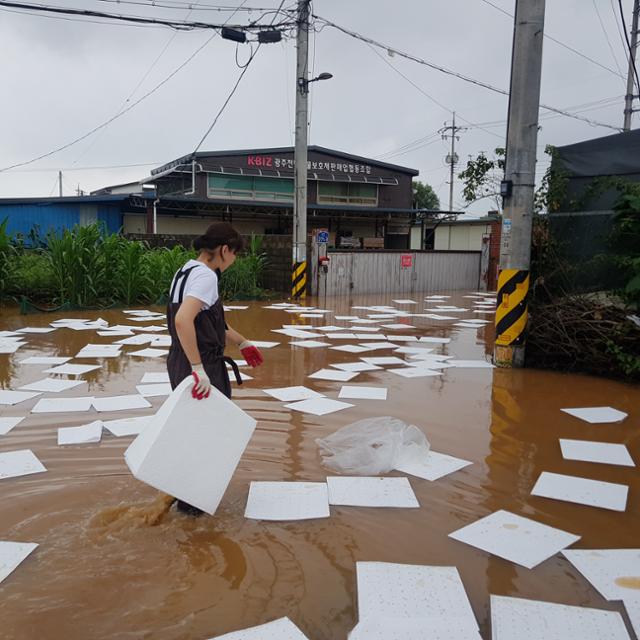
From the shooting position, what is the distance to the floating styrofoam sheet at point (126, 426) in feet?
11.6

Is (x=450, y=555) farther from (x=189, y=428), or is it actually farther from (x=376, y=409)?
(x=376, y=409)

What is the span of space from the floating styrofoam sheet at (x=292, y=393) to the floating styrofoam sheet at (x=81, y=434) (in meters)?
1.38

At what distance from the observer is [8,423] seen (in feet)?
12.0

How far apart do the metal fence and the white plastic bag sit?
9.43m

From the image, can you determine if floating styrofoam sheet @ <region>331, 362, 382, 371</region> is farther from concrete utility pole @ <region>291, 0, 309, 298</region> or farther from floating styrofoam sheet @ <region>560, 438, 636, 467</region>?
concrete utility pole @ <region>291, 0, 309, 298</region>

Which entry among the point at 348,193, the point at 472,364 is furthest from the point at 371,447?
the point at 348,193

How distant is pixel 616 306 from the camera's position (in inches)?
209

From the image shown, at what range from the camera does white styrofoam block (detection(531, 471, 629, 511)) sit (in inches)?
108

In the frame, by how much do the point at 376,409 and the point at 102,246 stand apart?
7217 mm

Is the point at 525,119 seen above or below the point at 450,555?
above

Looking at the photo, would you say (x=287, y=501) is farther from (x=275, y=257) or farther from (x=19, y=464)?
(x=275, y=257)

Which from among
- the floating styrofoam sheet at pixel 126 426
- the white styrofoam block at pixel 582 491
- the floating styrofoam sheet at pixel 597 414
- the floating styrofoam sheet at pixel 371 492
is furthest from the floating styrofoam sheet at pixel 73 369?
the floating styrofoam sheet at pixel 597 414

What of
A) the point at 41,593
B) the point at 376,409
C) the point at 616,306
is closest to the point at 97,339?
the point at 376,409

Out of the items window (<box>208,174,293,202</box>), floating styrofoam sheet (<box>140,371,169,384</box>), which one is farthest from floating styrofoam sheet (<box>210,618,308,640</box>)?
window (<box>208,174,293,202</box>)
